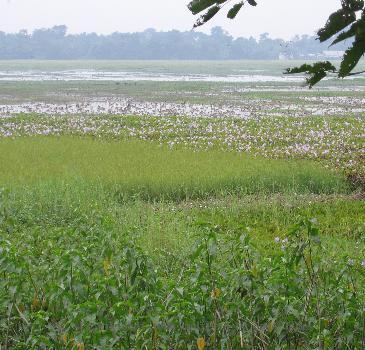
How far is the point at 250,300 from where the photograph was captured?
12.1 feet

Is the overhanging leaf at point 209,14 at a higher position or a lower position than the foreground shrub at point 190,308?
higher

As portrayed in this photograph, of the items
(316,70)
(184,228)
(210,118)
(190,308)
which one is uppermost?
(316,70)

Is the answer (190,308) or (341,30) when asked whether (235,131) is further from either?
(341,30)

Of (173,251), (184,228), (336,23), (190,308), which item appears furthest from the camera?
(184,228)

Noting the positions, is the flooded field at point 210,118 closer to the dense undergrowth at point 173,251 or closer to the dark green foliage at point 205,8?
the dense undergrowth at point 173,251

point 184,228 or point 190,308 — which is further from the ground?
point 190,308

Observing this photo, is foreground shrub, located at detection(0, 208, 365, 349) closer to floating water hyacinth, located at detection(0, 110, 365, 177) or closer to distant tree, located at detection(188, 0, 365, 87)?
distant tree, located at detection(188, 0, 365, 87)

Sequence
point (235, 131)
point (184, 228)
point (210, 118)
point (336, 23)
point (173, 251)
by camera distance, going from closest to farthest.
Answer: point (336, 23), point (173, 251), point (184, 228), point (235, 131), point (210, 118)

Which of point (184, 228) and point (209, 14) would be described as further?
point (184, 228)

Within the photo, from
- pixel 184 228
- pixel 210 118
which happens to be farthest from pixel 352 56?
pixel 210 118

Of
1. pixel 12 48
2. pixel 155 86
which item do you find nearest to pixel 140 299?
pixel 155 86

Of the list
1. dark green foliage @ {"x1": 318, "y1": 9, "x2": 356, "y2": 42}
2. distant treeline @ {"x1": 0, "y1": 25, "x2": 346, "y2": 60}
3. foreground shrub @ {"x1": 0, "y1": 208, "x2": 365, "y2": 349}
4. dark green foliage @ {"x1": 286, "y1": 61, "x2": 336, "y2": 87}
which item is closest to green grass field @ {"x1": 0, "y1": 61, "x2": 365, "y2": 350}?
foreground shrub @ {"x1": 0, "y1": 208, "x2": 365, "y2": 349}

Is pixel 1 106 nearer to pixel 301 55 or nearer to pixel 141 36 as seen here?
pixel 141 36

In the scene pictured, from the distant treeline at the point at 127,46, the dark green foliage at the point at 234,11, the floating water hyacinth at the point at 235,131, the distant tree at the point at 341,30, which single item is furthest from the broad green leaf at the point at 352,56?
the distant treeline at the point at 127,46
